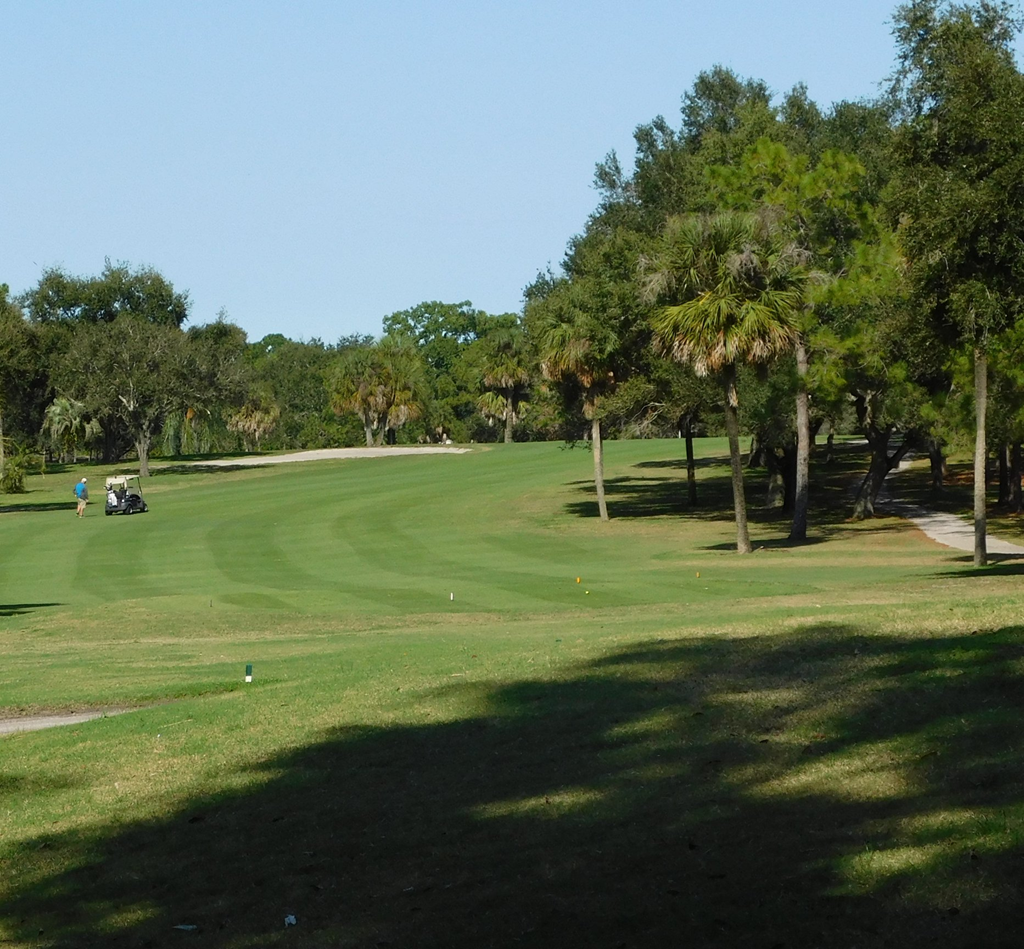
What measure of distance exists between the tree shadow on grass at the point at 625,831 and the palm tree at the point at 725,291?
→ 76.2 feet

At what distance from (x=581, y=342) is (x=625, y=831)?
37.2 m

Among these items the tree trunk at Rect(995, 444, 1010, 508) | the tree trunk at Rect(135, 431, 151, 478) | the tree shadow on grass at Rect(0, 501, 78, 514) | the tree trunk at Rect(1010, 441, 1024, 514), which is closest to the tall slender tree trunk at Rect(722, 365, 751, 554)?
the tree trunk at Rect(1010, 441, 1024, 514)

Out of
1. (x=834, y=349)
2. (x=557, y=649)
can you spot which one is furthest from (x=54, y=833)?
(x=834, y=349)

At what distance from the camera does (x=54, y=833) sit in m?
9.07

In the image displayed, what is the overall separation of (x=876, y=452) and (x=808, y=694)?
120 ft

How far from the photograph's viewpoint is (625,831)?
296 inches

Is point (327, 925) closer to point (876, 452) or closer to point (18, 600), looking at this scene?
point (18, 600)

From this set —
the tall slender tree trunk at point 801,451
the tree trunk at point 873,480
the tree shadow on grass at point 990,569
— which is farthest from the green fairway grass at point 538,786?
the tree trunk at point 873,480

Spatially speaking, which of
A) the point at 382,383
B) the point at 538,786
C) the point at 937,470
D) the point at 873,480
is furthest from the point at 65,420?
the point at 538,786

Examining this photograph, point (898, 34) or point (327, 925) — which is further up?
point (898, 34)

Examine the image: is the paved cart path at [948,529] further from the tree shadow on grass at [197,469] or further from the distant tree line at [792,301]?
the tree shadow on grass at [197,469]

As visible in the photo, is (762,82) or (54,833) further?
(762,82)

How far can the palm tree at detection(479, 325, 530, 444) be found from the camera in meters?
96.8

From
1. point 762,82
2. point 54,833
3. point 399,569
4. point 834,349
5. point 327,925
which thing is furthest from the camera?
point 762,82
